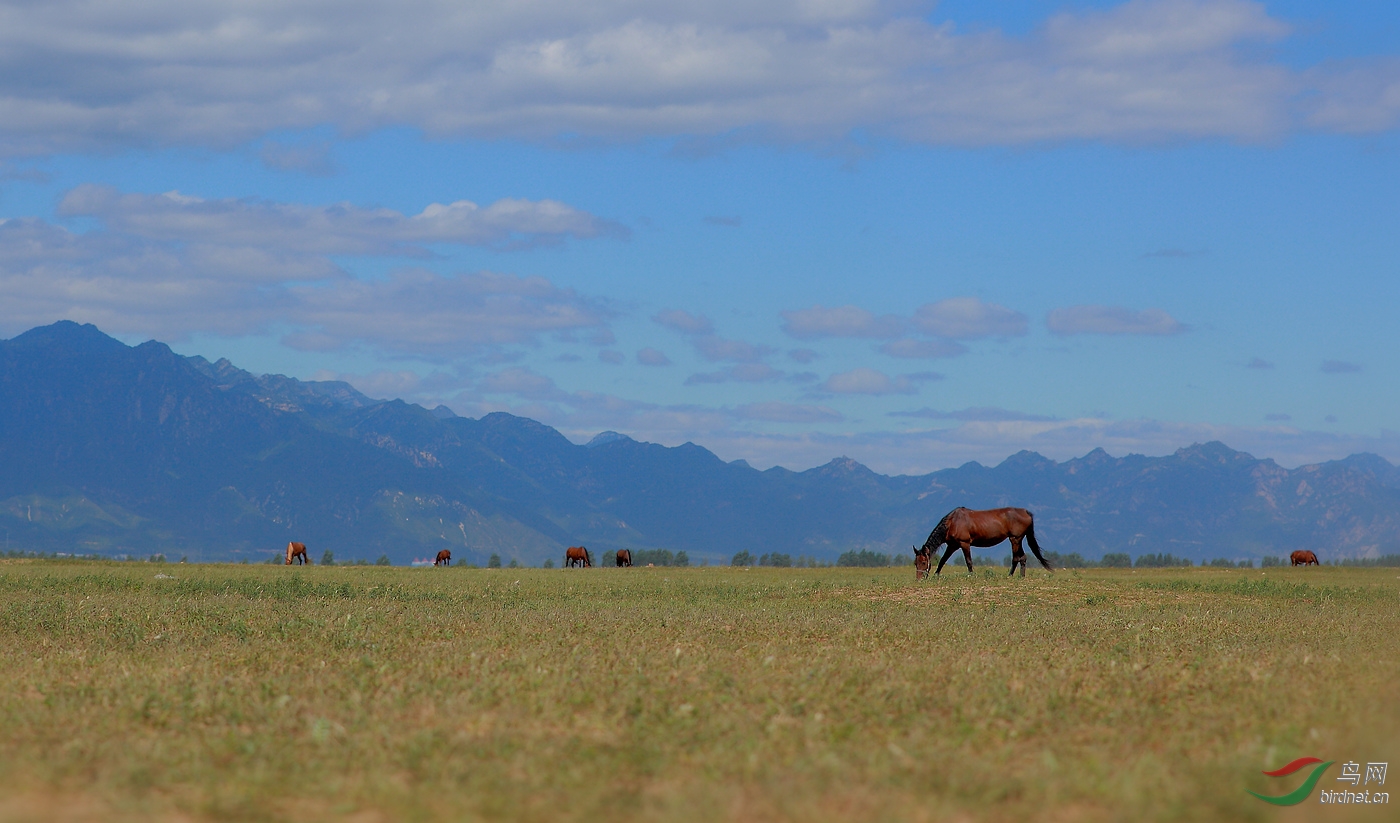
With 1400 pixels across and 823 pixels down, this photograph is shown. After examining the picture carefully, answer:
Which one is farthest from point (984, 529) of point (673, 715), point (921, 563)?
point (673, 715)

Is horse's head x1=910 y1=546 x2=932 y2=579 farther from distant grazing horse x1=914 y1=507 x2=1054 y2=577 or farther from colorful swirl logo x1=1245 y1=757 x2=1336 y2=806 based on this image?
colorful swirl logo x1=1245 y1=757 x2=1336 y2=806

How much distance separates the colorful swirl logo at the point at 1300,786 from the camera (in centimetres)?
1097

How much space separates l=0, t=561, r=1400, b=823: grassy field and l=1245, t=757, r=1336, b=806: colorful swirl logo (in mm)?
135

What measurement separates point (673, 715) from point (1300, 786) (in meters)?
6.66

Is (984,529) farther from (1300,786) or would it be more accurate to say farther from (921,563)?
(1300,786)

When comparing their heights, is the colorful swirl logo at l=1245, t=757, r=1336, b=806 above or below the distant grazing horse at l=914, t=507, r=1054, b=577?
below

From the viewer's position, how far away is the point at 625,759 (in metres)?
12.2

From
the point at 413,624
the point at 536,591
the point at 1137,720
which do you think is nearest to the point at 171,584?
the point at 536,591

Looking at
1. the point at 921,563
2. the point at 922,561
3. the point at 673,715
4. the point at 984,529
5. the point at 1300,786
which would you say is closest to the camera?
the point at 1300,786

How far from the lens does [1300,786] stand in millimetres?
11570

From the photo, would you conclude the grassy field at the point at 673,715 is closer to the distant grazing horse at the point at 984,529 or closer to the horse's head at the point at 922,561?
the distant grazing horse at the point at 984,529

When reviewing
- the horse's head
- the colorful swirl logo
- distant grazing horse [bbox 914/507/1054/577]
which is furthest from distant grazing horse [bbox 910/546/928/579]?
the colorful swirl logo

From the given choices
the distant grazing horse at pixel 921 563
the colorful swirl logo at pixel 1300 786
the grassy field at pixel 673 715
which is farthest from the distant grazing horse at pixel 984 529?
the colorful swirl logo at pixel 1300 786

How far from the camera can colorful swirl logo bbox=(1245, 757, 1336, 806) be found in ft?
36.0
